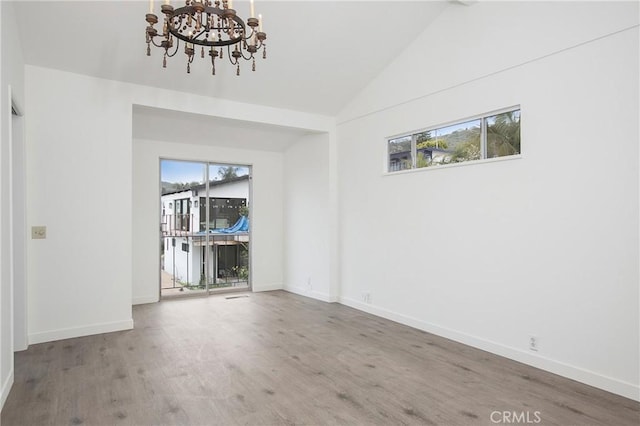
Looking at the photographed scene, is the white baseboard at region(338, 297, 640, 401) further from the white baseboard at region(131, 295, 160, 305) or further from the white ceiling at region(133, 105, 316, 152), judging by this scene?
the white baseboard at region(131, 295, 160, 305)

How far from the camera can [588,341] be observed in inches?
124

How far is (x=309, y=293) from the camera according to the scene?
6500mm

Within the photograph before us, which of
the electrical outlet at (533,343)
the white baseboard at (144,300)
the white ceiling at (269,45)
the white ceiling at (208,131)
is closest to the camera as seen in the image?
the electrical outlet at (533,343)

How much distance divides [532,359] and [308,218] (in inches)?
154

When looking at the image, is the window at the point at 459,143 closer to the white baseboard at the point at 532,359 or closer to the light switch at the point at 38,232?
the white baseboard at the point at 532,359

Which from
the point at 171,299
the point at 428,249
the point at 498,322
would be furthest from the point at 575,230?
the point at 171,299

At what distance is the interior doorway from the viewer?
21.1 ft

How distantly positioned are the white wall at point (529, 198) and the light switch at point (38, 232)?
389 cm

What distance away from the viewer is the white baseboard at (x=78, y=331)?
4.11 metres

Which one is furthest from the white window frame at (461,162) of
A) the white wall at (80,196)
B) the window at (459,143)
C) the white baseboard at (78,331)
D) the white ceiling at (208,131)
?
the white baseboard at (78,331)

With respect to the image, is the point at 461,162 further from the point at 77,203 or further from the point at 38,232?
the point at 38,232

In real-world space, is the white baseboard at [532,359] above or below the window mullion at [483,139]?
below

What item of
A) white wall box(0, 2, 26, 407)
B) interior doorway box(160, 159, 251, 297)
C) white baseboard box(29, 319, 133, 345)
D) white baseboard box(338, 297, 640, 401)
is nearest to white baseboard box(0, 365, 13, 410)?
white wall box(0, 2, 26, 407)

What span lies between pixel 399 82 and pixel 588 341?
136 inches
